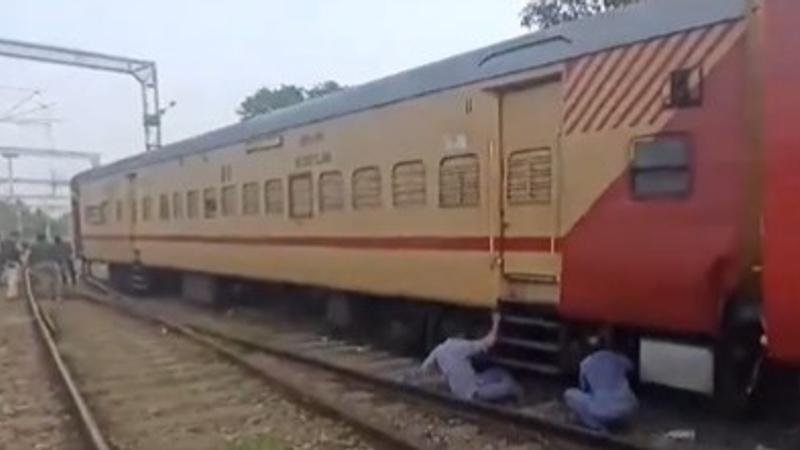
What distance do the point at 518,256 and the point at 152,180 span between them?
49.2ft

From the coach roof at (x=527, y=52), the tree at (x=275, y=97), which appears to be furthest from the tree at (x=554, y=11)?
the tree at (x=275, y=97)

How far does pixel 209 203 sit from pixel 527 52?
10.5 meters

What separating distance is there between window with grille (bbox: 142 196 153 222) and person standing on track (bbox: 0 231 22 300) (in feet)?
18.9

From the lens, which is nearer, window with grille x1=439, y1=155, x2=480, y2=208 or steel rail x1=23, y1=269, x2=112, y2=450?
steel rail x1=23, y1=269, x2=112, y2=450

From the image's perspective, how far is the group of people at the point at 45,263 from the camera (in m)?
27.9

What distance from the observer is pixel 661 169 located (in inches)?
304

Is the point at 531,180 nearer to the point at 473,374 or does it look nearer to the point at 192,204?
the point at 473,374

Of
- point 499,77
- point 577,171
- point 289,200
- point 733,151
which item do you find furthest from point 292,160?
point 733,151

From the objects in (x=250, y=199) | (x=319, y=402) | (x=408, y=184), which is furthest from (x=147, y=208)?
(x=319, y=402)

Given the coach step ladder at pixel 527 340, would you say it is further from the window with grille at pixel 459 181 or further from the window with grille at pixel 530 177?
the window with grille at pixel 459 181

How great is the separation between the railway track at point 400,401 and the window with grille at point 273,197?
1960 millimetres

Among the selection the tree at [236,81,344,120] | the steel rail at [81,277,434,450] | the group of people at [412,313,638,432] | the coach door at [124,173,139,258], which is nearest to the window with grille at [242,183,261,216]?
the steel rail at [81,277,434,450]

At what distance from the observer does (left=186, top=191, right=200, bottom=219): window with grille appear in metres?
19.5

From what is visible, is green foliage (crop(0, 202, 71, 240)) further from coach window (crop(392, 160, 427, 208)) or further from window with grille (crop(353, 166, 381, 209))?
coach window (crop(392, 160, 427, 208))
